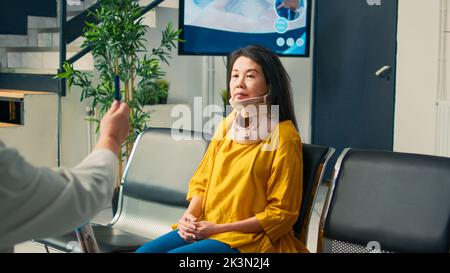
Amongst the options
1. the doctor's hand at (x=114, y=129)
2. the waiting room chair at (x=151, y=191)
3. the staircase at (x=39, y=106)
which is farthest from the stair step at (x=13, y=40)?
the doctor's hand at (x=114, y=129)

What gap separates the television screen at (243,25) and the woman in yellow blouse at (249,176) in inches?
112

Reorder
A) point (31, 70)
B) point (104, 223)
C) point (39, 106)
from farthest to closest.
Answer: point (31, 70) < point (39, 106) < point (104, 223)

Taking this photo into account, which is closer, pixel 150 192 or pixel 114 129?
pixel 114 129

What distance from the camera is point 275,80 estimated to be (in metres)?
2.45

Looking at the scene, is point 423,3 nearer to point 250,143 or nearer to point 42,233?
point 250,143

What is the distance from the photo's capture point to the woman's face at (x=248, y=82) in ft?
8.04

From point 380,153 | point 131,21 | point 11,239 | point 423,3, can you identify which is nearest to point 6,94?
point 131,21

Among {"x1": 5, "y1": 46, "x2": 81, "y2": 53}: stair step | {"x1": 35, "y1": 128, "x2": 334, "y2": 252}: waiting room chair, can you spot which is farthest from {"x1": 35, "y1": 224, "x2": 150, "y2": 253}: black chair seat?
{"x1": 5, "y1": 46, "x2": 81, "y2": 53}: stair step

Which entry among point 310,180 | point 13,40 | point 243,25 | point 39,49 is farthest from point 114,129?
point 13,40

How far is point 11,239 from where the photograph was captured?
1.02 m

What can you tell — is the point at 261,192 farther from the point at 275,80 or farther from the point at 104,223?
the point at 104,223

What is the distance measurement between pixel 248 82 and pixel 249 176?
0.37m
